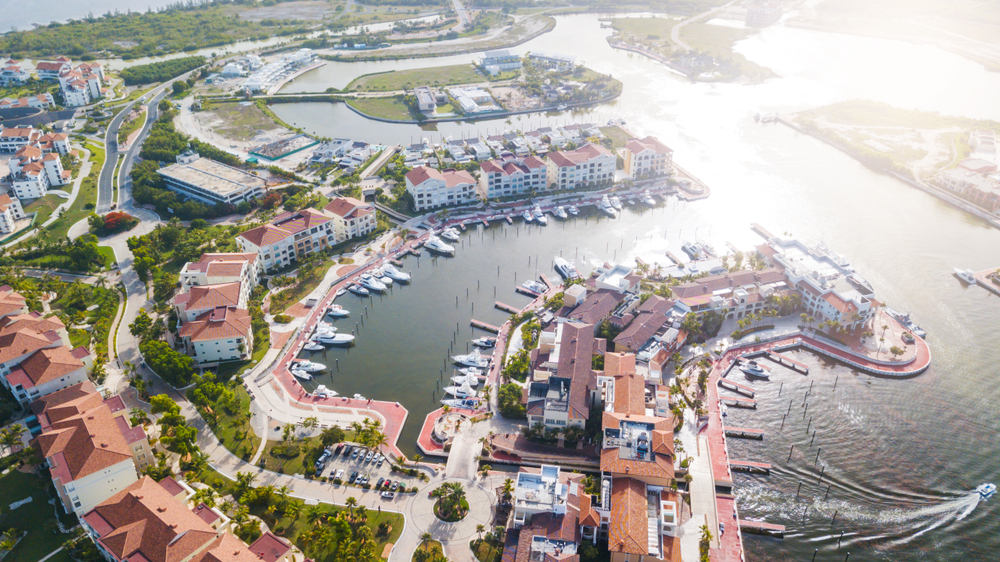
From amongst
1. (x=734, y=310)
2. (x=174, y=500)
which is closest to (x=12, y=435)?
(x=174, y=500)

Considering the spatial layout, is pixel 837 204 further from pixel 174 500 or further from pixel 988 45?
pixel 988 45

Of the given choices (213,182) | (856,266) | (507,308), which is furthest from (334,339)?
(856,266)

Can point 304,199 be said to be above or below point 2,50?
below

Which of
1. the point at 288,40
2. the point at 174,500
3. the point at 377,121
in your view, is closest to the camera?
the point at 174,500

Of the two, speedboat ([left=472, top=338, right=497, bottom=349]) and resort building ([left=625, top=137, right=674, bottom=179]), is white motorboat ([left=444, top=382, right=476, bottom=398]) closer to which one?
speedboat ([left=472, top=338, right=497, bottom=349])

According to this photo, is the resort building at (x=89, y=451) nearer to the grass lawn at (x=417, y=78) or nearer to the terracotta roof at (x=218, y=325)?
the terracotta roof at (x=218, y=325)

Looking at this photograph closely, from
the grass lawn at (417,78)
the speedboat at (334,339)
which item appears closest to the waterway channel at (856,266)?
the speedboat at (334,339)

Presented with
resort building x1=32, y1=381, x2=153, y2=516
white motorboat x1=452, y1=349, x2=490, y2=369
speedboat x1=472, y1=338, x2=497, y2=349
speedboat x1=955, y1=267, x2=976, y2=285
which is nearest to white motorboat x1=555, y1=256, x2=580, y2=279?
speedboat x1=472, y1=338, x2=497, y2=349
